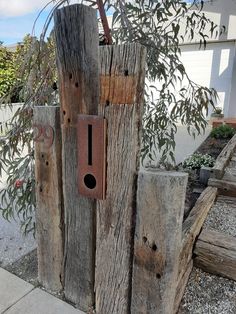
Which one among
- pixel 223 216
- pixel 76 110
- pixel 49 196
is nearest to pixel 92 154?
pixel 76 110

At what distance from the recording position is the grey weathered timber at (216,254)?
1.51 metres

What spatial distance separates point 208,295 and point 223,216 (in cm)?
84

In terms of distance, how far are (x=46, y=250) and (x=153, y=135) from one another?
1.15 meters

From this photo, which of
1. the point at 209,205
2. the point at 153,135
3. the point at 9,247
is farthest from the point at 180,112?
the point at 9,247

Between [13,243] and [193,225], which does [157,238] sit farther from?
[13,243]

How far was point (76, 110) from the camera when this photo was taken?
1.08m

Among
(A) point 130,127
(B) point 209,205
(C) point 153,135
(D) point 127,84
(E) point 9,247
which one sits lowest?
(E) point 9,247

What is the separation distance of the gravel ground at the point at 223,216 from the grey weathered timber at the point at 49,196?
3.68ft

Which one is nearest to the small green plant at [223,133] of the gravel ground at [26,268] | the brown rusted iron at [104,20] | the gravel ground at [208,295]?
the gravel ground at [208,295]

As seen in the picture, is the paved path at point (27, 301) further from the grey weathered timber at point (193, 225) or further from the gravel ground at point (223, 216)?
the gravel ground at point (223, 216)

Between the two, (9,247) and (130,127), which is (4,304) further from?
(130,127)

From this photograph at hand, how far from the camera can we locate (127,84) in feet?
3.09

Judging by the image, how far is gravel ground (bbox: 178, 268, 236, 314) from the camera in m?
1.34

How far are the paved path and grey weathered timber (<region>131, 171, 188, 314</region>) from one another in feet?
1.46
